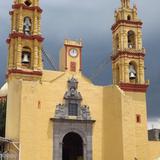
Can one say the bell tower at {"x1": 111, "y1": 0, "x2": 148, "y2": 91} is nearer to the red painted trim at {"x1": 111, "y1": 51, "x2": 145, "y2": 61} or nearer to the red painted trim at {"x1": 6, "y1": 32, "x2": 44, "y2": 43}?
the red painted trim at {"x1": 111, "y1": 51, "x2": 145, "y2": 61}

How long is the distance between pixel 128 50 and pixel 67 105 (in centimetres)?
580

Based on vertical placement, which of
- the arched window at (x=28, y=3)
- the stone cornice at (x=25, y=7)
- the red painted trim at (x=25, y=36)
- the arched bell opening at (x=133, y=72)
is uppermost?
the arched window at (x=28, y=3)

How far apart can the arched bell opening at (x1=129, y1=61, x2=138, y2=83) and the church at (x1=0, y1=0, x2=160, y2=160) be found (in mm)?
57

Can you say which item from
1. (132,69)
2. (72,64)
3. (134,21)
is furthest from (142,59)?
(72,64)

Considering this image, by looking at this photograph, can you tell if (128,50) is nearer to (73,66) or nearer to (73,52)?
(73,52)

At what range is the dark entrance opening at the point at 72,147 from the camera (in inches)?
990

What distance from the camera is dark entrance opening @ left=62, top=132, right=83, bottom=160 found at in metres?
25.1

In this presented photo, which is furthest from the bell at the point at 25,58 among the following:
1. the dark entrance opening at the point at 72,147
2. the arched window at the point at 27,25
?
the dark entrance opening at the point at 72,147

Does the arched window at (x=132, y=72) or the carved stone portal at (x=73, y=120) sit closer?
the carved stone portal at (x=73, y=120)

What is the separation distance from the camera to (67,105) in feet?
78.1

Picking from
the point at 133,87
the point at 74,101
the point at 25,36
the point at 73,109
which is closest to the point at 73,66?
the point at 74,101

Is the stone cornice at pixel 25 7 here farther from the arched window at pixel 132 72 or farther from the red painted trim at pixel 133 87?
the red painted trim at pixel 133 87

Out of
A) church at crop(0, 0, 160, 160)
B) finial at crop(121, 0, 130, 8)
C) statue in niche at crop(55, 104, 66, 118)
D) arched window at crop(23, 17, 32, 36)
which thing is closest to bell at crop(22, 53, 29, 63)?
church at crop(0, 0, 160, 160)

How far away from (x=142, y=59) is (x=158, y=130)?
386 inches
